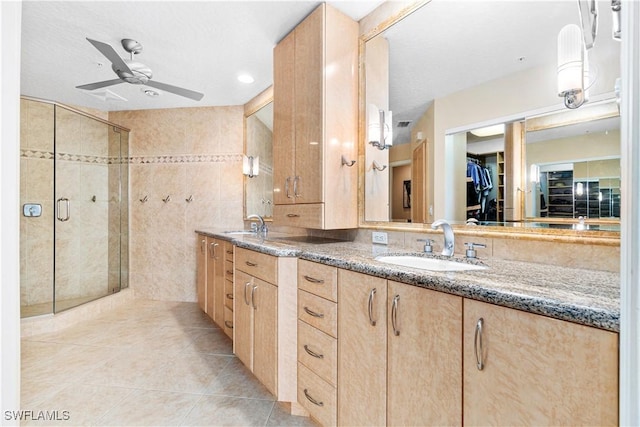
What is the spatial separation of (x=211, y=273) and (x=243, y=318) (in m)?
1.05

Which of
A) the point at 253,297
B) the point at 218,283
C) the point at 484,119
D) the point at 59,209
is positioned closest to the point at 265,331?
the point at 253,297

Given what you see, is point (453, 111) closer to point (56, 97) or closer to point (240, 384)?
point (240, 384)

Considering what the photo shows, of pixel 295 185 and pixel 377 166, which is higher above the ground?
pixel 377 166

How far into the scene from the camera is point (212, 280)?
2746mm

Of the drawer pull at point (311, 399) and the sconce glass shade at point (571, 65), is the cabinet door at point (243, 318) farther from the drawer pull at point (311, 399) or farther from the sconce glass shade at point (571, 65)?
the sconce glass shade at point (571, 65)

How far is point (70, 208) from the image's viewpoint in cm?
320

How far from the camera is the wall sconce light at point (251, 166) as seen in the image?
3.29 metres

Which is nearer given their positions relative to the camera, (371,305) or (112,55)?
(371,305)

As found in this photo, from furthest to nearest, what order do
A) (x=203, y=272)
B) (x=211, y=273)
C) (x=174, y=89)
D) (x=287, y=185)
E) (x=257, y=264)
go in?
(x=203, y=272) < (x=211, y=273) < (x=174, y=89) < (x=287, y=185) < (x=257, y=264)

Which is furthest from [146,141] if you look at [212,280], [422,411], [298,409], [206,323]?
[422,411]

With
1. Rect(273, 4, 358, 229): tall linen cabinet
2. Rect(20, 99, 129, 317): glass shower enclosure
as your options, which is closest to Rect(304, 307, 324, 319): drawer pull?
Rect(273, 4, 358, 229): tall linen cabinet

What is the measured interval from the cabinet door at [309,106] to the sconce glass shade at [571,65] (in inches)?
46.0

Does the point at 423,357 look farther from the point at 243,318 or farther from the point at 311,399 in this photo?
the point at 243,318

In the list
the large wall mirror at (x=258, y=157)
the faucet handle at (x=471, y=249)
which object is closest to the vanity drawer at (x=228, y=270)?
the large wall mirror at (x=258, y=157)
